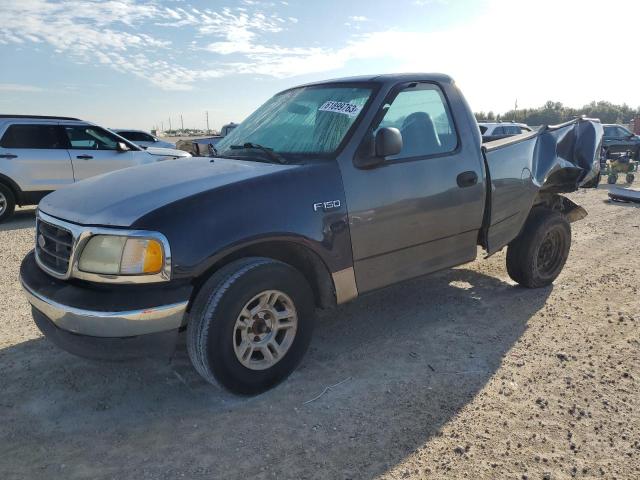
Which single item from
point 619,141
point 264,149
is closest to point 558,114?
point 619,141

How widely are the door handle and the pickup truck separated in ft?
0.04

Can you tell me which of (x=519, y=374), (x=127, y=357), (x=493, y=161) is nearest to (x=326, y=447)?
(x=127, y=357)

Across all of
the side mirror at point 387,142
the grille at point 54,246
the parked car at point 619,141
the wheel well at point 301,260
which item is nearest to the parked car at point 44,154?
the grille at point 54,246

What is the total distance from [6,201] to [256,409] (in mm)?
8244

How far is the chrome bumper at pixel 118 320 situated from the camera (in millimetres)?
2527

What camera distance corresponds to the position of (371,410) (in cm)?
290

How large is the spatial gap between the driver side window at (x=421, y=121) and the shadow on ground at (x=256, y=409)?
1.48 m

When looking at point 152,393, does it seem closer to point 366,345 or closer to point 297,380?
point 297,380

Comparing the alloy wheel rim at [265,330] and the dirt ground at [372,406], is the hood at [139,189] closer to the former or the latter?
the alloy wheel rim at [265,330]

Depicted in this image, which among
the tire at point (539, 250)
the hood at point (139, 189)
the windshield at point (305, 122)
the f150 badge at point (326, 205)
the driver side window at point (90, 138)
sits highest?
the driver side window at point (90, 138)

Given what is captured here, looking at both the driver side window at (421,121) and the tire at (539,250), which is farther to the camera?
the tire at (539,250)

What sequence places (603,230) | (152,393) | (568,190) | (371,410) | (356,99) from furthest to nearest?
(603,230) → (568,190) → (356,99) → (152,393) → (371,410)

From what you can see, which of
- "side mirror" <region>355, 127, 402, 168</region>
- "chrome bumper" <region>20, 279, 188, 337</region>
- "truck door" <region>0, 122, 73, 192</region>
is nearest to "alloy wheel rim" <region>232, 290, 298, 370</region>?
"chrome bumper" <region>20, 279, 188, 337</region>

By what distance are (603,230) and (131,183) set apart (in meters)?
7.28
